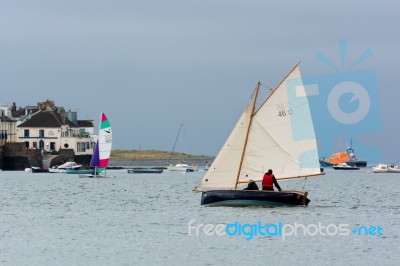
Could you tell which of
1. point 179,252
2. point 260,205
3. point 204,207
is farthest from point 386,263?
point 204,207

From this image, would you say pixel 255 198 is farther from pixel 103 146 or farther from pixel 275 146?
pixel 103 146

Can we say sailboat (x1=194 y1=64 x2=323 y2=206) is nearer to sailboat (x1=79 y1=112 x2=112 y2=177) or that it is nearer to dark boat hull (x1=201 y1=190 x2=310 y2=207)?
dark boat hull (x1=201 y1=190 x2=310 y2=207)

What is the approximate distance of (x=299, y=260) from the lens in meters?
46.0

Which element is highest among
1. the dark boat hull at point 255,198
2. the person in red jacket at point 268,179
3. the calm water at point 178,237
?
the person in red jacket at point 268,179

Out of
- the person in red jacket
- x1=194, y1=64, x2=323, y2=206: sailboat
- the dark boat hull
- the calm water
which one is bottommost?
the calm water

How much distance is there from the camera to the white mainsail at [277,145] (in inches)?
2746

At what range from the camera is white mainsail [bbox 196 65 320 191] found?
69.8 meters

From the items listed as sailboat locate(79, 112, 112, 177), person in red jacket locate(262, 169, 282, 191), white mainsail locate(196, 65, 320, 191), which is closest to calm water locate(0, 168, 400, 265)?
person in red jacket locate(262, 169, 282, 191)

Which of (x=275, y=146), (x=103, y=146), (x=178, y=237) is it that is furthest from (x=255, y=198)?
(x=103, y=146)

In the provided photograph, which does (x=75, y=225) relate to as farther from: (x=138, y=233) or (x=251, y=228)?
(x=251, y=228)

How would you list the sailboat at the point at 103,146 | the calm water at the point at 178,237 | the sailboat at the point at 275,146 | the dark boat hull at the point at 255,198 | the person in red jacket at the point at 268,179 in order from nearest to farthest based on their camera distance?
the calm water at the point at 178,237, the person in red jacket at the point at 268,179, the dark boat hull at the point at 255,198, the sailboat at the point at 275,146, the sailboat at the point at 103,146

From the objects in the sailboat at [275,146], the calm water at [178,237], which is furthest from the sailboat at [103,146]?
the sailboat at [275,146]

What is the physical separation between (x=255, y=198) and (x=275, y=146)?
517 centimetres

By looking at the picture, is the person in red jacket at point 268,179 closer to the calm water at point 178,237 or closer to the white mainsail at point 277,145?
the calm water at point 178,237
